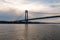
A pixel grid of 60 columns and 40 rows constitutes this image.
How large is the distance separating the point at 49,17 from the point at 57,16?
3.96 feet

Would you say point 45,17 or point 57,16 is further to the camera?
point 45,17

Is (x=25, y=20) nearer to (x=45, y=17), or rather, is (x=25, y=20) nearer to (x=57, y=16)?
(x=45, y=17)

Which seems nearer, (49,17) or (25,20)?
(49,17)

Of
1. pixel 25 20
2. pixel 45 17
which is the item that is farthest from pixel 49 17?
pixel 25 20

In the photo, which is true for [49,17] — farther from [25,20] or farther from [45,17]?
[25,20]

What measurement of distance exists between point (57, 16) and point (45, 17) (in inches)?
68.3

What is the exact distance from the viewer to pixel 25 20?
20750 mm

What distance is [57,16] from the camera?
18.2 meters

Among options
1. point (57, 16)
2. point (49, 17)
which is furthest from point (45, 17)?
point (57, 16)

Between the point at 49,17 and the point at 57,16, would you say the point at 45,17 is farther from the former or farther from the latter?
the point at 57,16

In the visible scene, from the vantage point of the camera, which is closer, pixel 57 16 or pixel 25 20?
pixel 57 16

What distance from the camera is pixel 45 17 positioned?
1958 centimetres

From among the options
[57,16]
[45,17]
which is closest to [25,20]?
[45,17]

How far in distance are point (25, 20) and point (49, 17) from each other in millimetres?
3059
